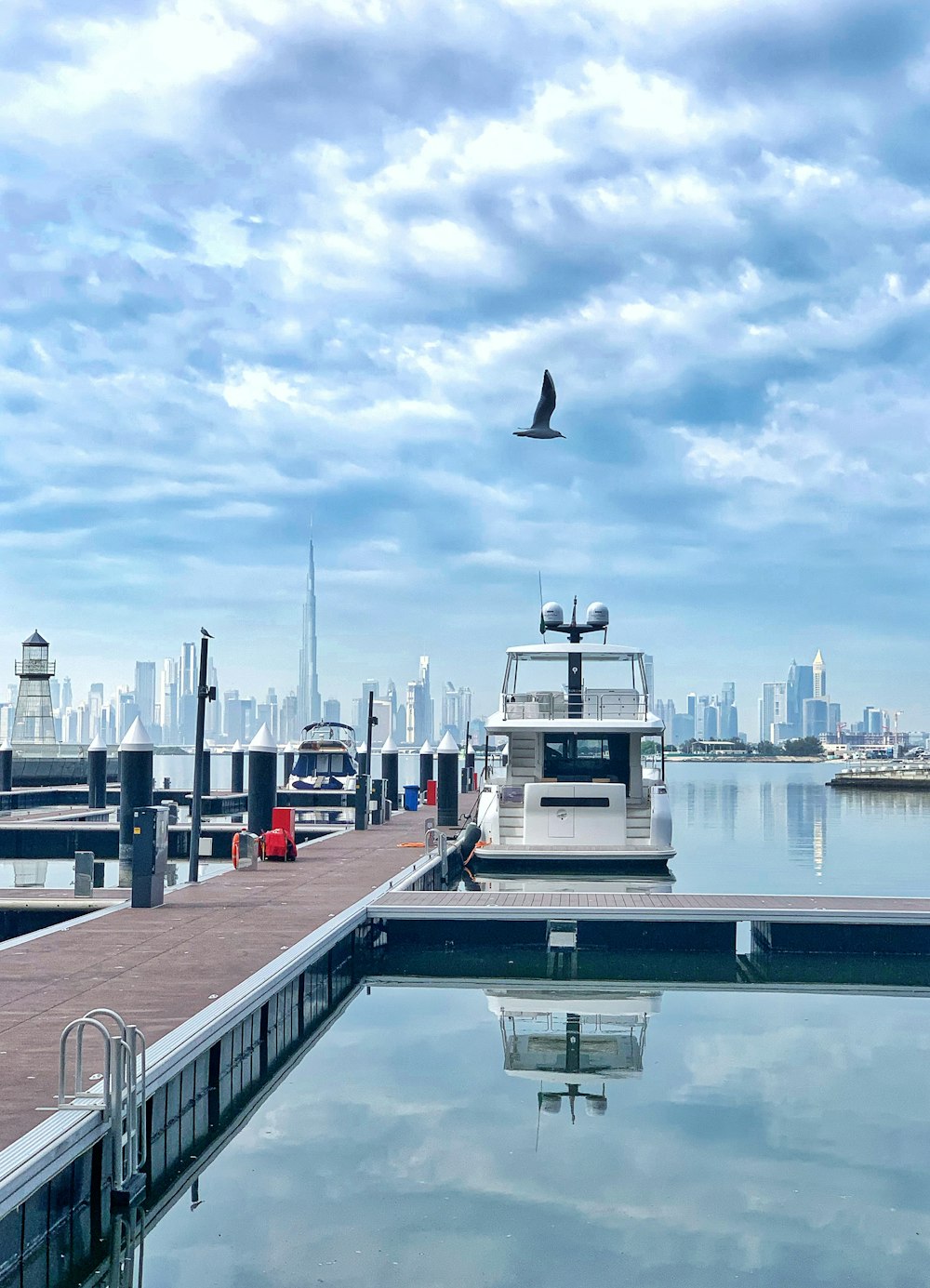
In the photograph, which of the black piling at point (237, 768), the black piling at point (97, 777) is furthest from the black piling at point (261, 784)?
the black piling at point (237, 768)

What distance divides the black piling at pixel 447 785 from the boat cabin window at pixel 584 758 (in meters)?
5.10

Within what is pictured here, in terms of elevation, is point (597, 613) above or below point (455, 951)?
above

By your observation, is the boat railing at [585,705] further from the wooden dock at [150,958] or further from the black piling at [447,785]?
the wooden dock at [150,958]

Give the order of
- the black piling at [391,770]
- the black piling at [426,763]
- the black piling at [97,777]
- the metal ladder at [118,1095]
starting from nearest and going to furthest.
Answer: the metal ladder at [118,1095], the black piling at [97,777], the black piling at [391,770], the black piling at [426,763]

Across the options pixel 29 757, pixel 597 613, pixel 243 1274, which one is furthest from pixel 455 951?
pixel 29 757

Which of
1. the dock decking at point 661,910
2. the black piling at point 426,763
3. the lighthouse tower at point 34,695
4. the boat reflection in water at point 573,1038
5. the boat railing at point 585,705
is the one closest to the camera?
the boat reflection in water at point 573,1038

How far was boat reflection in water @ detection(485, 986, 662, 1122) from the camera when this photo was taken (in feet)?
46.2

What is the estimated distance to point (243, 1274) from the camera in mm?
8859

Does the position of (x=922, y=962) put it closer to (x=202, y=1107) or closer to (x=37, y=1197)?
(x=202, y=1107)

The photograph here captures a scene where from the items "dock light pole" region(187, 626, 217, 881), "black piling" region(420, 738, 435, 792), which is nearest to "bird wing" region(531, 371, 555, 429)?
"dock light pole" region(187, 626, 217, 881)

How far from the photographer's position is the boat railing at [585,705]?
1236 inches

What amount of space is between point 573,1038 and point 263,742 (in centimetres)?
1511

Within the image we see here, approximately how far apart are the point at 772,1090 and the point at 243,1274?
7.14 meters

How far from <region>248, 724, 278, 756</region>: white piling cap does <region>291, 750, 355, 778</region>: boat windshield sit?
24.3 m
